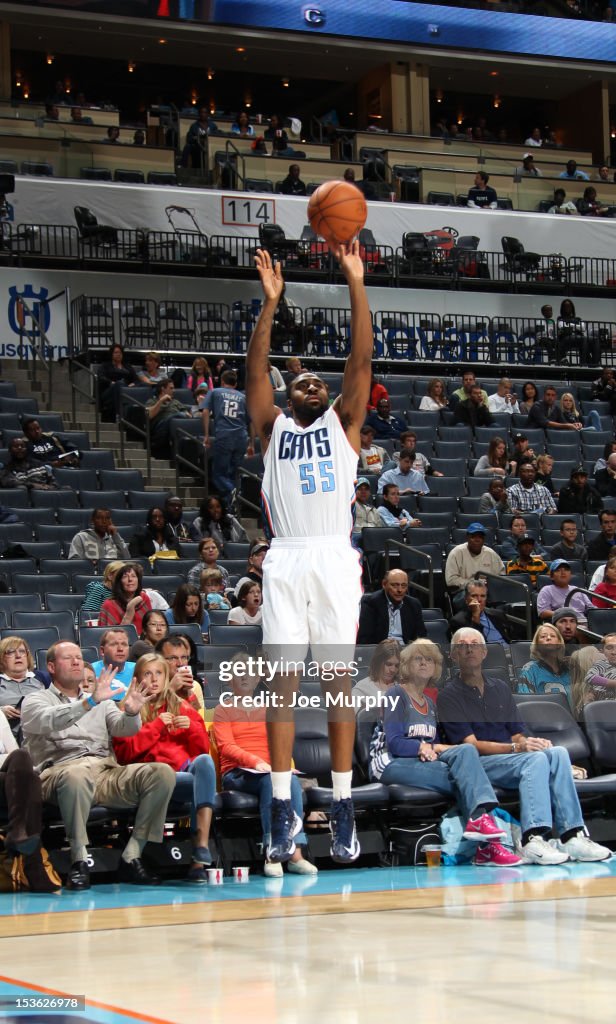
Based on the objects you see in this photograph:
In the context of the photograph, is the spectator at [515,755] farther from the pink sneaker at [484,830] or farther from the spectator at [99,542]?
the spectator at [99,542]

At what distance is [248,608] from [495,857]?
3418 mm

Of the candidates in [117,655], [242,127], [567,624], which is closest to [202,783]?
[117,655]

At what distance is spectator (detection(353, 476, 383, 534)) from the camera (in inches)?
531

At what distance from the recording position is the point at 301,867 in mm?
7473

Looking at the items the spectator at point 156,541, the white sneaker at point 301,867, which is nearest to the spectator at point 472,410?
the spectator at point 156,541

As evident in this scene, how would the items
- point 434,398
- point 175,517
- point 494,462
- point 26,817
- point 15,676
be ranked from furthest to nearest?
point 434,398 < point 494,462 < point 175,517 < point 15,676 < point 26,817

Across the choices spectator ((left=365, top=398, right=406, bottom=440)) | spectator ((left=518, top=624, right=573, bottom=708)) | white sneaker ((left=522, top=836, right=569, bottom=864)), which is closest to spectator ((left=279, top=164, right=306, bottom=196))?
spectator ((left=365, top=398, right=406, bottom=440))

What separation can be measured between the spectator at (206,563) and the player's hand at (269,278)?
5627mm

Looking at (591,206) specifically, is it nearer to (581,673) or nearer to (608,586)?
(608,586)

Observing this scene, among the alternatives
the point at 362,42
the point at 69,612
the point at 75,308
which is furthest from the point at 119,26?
the point at 69,612

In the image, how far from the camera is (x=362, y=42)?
27516 millimetres

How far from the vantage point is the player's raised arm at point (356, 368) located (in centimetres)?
608

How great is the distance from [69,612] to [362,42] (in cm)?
1960

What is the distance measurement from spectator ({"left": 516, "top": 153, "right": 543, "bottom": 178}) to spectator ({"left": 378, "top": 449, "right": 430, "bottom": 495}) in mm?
12844
